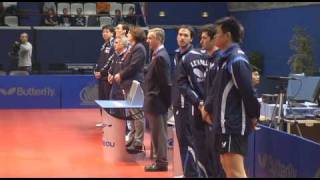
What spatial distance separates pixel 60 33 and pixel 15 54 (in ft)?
8.81

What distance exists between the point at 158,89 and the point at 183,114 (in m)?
1.10

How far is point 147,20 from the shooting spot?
25188 millimetres

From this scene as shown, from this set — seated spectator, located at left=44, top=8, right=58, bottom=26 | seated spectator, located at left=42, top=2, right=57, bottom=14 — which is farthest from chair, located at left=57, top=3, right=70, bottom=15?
seated spectator, located at left=44, top=8, right=58, bottom=26

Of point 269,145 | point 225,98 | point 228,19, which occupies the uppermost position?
point 228,19

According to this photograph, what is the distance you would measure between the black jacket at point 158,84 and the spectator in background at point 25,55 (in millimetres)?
11458

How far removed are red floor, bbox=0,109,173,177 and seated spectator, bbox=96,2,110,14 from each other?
9095 millimetres

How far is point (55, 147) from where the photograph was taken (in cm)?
1034

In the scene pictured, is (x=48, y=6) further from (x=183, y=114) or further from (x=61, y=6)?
(x=183, y=114)

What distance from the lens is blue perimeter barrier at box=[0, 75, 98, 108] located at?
53.2ft

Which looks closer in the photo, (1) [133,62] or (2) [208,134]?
(2) [208,134]

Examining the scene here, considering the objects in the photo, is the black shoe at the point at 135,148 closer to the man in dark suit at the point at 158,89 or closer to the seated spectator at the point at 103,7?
the man in dark suit at the point at 158,89

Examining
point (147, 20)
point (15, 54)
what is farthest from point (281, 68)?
point (15, 54)

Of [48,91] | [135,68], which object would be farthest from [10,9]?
[135,68]

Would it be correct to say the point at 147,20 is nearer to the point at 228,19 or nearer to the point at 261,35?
the point at 261,35
